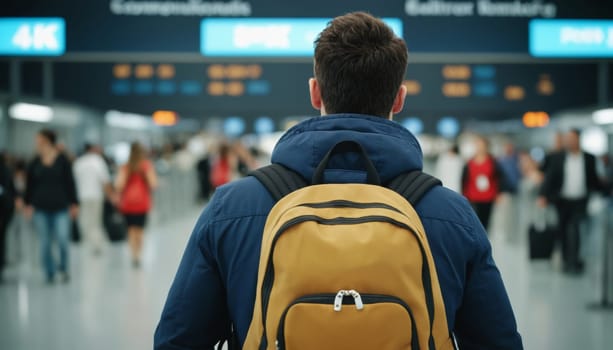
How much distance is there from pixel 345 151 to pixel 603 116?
9054mm

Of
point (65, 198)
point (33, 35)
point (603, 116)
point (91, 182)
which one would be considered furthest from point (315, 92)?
point (91, 182)

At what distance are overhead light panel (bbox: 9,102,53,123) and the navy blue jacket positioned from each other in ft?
31.7

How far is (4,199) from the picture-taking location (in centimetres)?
938

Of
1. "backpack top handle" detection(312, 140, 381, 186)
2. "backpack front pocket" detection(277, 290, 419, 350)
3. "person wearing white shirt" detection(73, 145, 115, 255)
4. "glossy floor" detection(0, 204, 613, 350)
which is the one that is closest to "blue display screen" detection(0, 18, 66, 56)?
"glossy floor" detection(0, 204, 613, 350)

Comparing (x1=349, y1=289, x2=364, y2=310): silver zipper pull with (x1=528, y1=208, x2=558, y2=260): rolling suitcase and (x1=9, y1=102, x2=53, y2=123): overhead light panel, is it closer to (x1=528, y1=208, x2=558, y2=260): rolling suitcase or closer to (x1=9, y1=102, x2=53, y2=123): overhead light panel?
(x1=528, y1=208, x2=558, y2=260): rolling suitcase

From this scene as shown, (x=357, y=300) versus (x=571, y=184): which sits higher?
(x=357, y=300)

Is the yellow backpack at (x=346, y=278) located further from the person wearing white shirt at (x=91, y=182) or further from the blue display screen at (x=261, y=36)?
the person wearing white shirt at (x=91, y=182)

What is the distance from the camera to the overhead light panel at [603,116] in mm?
9406

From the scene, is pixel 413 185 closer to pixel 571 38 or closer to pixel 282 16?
pixel 282 16

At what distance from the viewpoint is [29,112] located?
11.6 meters

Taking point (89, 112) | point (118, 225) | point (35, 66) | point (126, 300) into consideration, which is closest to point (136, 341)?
point (126, 300)

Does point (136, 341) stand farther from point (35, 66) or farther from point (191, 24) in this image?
point (35, 66)

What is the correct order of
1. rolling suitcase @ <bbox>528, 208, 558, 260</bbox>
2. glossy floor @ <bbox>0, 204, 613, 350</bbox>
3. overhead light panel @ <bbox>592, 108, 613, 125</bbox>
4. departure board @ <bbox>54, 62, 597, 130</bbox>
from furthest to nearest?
departure board @ <bbox>54, 62, 597, 130</bbox>, overhead light panel @ <bbox>592, 108, 613, 125</bbox>, rolling suitcase @ <bbox>528, 208, 558, 260</bbox>, glossy floor @ <bbox>0, 204, 613, 350</bbox>

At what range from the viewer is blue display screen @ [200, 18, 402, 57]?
6.86 m
